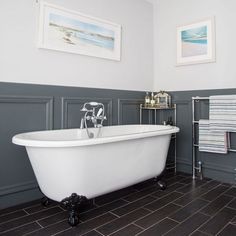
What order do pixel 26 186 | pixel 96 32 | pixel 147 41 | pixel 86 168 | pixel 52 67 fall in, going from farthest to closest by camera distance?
pixel 147 41 < pixel 96 32 < pixel 52 67 < pixel 26 186 < pixel 86 168

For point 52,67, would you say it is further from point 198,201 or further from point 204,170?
point 204,170

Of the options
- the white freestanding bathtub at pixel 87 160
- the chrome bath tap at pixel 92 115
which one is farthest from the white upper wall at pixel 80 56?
the white freestanding bathtub at pixel 87 160

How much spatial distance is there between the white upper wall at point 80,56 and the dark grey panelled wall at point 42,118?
0.11 m

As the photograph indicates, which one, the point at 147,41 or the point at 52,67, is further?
the point at 147,41

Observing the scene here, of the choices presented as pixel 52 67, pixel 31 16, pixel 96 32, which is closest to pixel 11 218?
pixel 52 67

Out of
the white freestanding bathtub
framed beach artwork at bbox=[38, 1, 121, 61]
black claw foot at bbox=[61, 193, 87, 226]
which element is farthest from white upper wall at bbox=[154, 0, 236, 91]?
black claw foot at bbox=[61, 193, 87, 226]

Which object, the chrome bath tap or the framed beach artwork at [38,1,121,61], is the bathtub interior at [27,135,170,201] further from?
the framed beach artwork at [38,1,121,61]

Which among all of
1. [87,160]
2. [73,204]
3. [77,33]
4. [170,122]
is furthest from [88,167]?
[170,122]

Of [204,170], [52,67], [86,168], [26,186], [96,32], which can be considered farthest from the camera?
[204,170]

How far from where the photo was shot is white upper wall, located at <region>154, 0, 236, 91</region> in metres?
2.72

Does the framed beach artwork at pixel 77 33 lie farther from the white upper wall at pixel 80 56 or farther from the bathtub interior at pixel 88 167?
the bathtub interior at pixel 88 167

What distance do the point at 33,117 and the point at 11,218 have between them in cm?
89

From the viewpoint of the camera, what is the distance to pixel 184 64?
10.3 feet

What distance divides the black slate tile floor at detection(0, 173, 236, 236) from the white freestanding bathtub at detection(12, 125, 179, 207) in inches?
7.6
